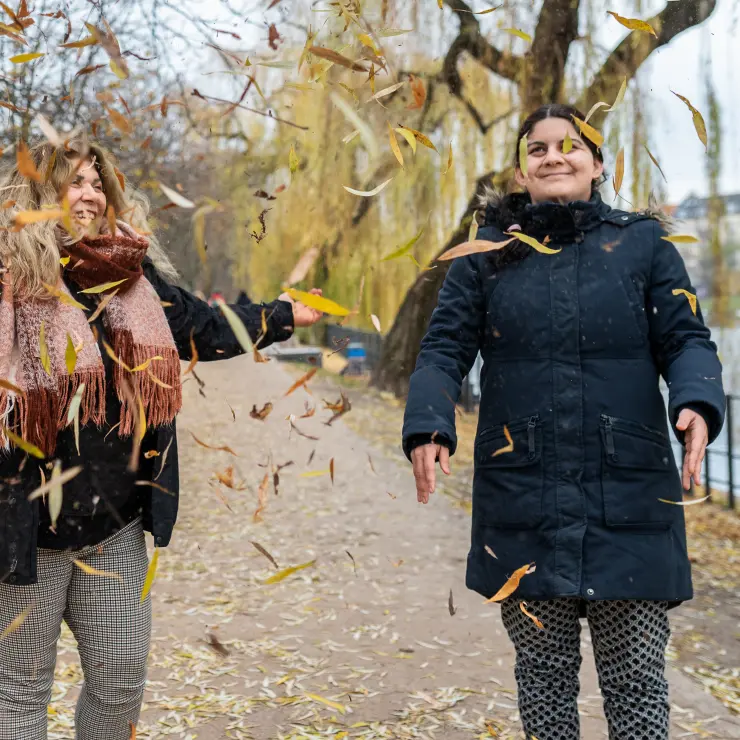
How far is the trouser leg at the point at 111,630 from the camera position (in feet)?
7.21

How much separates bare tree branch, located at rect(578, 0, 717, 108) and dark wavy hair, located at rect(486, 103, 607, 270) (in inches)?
123

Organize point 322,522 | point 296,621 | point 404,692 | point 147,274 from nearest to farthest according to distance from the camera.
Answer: point 147,274
point 404,692
point 296,621
point 322,522

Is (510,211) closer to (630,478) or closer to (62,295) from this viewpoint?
(630,478)

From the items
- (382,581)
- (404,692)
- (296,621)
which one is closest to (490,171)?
(382,581)

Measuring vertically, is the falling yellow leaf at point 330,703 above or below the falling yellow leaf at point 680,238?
below

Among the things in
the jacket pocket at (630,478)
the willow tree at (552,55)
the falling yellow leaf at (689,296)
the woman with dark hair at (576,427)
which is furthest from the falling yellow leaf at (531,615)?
the willow tree at (552,55)

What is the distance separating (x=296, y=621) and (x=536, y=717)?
2303 millimetres

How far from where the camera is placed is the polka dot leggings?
2.16 m

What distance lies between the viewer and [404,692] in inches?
137

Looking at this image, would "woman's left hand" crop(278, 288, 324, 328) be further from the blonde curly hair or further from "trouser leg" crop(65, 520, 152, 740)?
"trouser leg" crop(65, 520, 152, 740)

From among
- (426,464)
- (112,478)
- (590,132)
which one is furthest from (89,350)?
(590,132)

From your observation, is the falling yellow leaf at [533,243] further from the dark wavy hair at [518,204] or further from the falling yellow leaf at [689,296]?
the falling yellow leaf at [689,296]

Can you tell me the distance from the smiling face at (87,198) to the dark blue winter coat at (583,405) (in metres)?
0.90

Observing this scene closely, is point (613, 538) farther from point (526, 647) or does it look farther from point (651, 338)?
point (651, 338)
